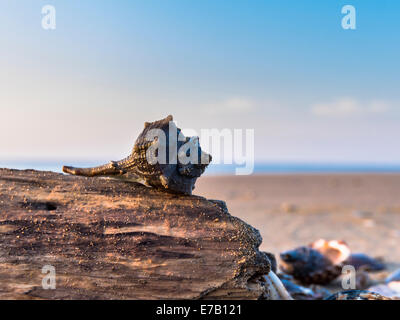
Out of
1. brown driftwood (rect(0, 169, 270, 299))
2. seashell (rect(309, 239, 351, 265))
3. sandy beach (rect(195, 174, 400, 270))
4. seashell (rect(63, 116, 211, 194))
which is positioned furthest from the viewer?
sandy beach (rect(195, 174, 400, 270))

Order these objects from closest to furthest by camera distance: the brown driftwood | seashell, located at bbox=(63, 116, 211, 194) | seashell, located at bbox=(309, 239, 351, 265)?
the brown driftwood, seashell, located at bbox=(63, 116, 211, 194), seashell, located at bbox=(309, 239, 351, 265)

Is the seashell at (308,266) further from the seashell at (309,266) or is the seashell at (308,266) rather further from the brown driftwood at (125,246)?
the brown driftwood at (125,246)

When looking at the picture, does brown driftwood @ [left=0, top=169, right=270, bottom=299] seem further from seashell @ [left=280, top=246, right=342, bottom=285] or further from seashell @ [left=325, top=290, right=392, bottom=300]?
seashell @ [left=280, top=246, right=342, bottom=285]

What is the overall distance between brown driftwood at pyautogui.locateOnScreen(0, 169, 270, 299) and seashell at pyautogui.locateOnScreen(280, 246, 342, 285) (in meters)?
2.71

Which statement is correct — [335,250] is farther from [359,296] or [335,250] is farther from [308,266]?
[359,296]

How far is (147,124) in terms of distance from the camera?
2.70m

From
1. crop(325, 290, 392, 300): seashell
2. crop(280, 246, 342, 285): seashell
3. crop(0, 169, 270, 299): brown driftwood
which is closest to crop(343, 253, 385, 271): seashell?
crop(280, 246, 342, 285): seashell

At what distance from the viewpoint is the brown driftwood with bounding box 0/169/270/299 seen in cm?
243

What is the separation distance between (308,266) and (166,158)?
3.48 m

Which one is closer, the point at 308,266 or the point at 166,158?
the point at 166,158

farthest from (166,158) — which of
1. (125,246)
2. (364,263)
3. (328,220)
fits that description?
(328,220)

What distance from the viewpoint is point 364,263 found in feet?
20.6

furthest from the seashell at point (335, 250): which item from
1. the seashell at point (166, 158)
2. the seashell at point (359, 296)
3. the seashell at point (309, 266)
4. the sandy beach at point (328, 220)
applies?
the seashell at point (166, 158)

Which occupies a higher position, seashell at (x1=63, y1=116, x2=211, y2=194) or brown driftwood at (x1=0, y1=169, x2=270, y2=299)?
seashell at (x1=63, y1=116, x2=211, y2=194)
